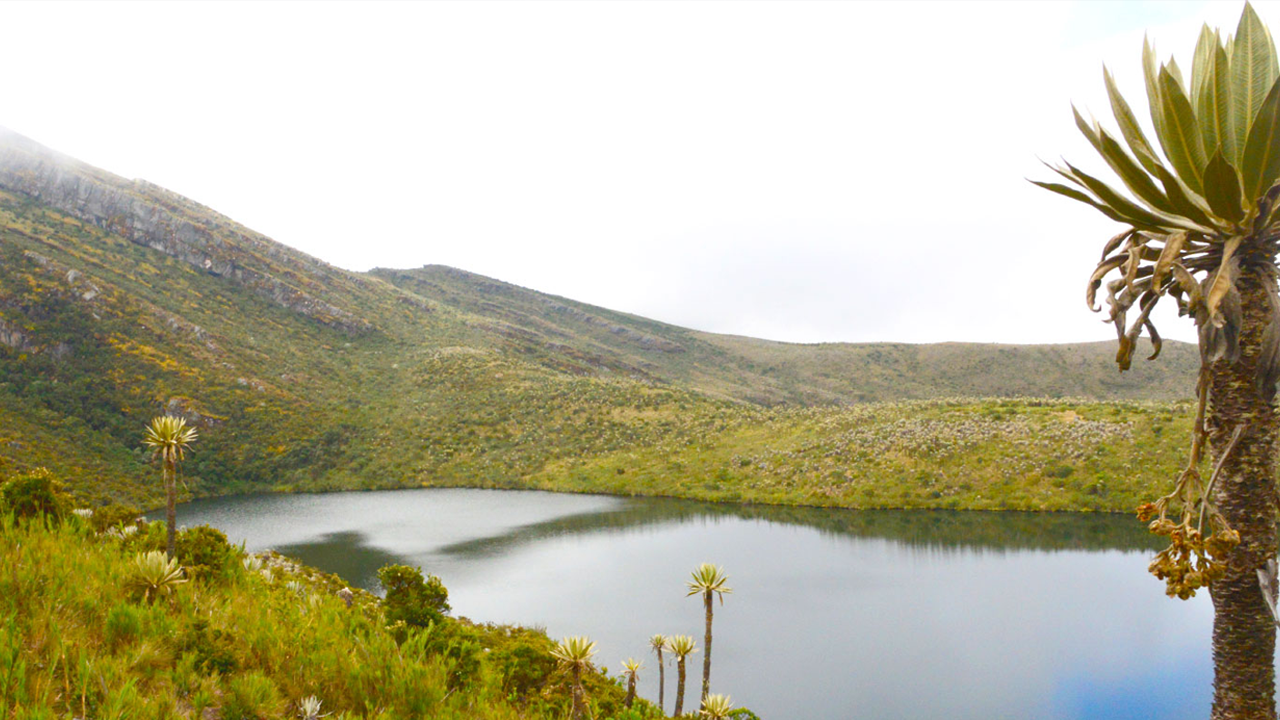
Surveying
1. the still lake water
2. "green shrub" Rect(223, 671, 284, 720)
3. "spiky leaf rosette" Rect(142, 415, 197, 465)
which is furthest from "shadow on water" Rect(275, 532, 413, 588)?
"green shrub" Rect(223, 671, 284, 720)

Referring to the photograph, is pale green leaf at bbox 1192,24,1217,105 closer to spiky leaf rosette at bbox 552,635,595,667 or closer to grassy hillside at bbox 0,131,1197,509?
spiky leaf rosette at bbox 552,635,595,667

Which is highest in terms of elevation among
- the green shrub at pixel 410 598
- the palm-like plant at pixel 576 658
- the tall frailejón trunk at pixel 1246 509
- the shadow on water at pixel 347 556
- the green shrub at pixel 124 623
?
the tall frailejón trunk at pixel 1246 509

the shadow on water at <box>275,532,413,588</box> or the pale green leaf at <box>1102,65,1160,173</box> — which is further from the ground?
the pale green leaf at <box>1102,65,1160,173</box>

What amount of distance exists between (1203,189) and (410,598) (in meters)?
9.87

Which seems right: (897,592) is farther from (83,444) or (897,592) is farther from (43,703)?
(83,444)

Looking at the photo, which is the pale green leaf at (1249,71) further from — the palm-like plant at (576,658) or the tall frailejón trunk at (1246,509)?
the palm-like plant at (576,658)

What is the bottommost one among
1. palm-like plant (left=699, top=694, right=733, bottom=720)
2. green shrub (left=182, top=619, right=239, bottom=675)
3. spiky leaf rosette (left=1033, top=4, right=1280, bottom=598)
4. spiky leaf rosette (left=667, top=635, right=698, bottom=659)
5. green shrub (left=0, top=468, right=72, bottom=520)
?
spiky leaf rosette (left=667, top=635, right=698, bottom=659)

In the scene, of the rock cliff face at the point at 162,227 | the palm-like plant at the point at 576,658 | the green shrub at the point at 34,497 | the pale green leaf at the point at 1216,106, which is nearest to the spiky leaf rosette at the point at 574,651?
the palm-like plant at the point at 576,658

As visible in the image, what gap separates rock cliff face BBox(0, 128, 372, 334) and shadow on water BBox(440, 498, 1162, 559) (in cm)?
7016

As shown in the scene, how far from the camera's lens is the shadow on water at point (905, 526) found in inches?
1248

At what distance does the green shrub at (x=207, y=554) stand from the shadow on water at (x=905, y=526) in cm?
2402

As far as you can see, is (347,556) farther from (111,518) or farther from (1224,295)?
(1224,295)

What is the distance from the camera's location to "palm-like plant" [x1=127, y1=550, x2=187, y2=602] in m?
6.47

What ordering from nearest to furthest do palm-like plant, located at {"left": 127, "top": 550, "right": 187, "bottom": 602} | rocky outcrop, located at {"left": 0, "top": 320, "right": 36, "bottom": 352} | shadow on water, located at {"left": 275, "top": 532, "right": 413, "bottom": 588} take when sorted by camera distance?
palm-like plant, located at {"left": 127, "top": 550, "right": 187, "bottom": 602} → shadow on water, located at {"left": 275, "top": 532, "right": 413, "bottom": 588} → rocky outcrop, located at {"left": 0, "top": 320, "right": 36, "bottom": 352}
